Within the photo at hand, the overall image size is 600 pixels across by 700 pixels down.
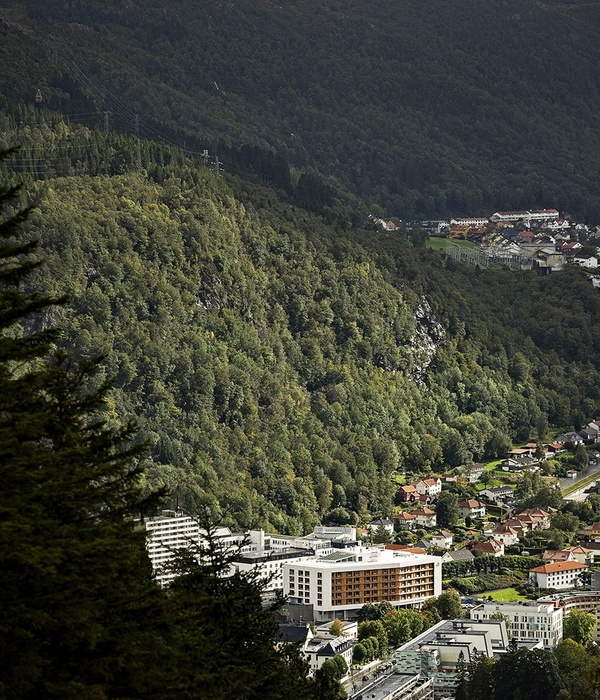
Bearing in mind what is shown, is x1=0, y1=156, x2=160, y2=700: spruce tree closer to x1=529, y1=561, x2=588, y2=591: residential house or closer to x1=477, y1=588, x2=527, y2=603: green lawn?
x1=477, y1=588, x2=527, y2=603: green lawn

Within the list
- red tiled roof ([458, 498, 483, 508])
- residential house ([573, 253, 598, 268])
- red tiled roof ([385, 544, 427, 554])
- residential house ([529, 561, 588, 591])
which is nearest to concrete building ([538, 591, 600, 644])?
residential house ([529, 561, 588, 591])

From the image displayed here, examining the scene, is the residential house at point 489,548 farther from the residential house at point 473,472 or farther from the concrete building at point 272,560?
the residential house at point 473,472

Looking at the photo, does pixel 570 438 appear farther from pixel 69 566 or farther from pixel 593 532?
pixel 69 566

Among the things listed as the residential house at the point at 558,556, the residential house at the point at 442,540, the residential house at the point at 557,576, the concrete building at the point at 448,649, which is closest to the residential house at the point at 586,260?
the residential house at the point at 442,540

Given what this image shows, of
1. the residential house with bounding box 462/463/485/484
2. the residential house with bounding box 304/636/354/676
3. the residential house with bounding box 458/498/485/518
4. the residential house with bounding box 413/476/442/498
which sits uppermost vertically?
the residential house with bounding box 462/463/485/484

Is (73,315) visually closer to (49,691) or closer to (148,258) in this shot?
(148,258)

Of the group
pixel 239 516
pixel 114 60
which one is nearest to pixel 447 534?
pixel 239 516
